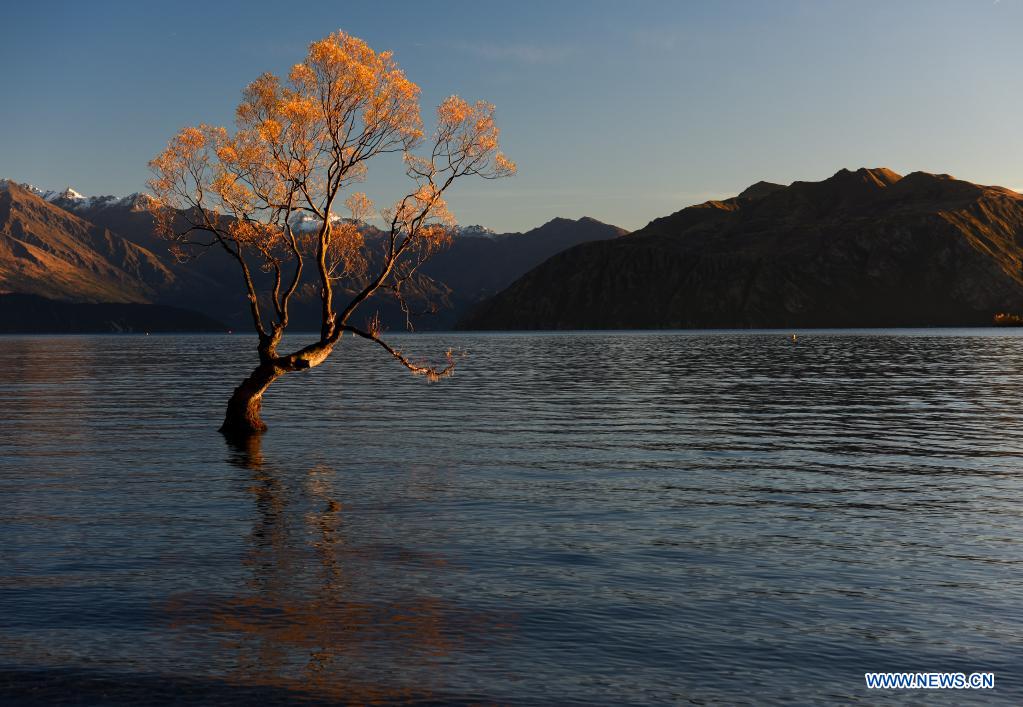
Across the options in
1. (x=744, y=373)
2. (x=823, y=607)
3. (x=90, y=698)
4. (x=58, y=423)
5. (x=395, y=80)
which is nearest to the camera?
(x=90, y=698)

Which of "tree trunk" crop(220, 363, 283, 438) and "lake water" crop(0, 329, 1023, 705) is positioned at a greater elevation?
"tree trunk" crop(220, 363, 283, 438)

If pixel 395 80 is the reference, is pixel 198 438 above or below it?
below

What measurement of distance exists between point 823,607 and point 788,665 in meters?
3.17

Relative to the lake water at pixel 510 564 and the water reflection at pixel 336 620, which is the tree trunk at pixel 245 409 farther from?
the water reflection at pixel 336 620

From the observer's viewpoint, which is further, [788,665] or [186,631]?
[186,631]

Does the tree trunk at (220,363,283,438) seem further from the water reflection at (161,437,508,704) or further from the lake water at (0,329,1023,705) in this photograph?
the water reflection at (161,437,508,704)

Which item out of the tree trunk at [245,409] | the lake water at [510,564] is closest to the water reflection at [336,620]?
the lake water at [510,564]

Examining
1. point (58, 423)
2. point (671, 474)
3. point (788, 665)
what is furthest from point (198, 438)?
point (788, 665)

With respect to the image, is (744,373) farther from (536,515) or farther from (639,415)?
(536,515)

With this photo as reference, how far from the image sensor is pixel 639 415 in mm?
54312

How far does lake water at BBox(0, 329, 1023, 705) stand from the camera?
13461 millimetres

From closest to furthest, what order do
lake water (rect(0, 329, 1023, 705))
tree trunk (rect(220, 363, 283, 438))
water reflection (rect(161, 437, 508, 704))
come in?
water reflection (rect(161, 437, 508, 704))
lake water (rect(0, 329, 1023, 705))
tree trunk (rect(220, 363, 283, 438))

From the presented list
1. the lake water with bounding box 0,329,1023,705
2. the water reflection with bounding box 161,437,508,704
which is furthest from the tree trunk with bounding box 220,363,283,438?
the water reflection with bounding box 161,437,508,704

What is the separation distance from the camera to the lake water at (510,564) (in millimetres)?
13461
